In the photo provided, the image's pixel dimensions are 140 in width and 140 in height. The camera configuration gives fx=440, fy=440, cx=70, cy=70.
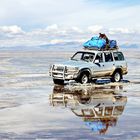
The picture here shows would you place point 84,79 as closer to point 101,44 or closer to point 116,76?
point 101,44

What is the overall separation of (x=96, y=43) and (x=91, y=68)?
2331 millimetres

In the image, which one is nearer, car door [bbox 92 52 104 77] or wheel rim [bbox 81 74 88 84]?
wheel rim [bbox 81 74 88 84]

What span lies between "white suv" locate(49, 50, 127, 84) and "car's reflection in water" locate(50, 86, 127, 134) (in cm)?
190

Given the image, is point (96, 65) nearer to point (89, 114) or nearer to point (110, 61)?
point (110, 61)

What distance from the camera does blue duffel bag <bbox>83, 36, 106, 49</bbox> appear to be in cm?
2821

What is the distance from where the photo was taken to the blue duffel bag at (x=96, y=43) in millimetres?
28206

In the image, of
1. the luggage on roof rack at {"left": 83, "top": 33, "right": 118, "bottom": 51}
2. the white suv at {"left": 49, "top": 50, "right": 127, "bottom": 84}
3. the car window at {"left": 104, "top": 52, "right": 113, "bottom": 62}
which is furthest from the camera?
the luggage on roof rack at {"left": 83, "top": 33, "right": 118, "bottom": 51}

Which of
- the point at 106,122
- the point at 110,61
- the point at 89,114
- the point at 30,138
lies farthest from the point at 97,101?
the point at 110,61

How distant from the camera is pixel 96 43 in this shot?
93.2ft

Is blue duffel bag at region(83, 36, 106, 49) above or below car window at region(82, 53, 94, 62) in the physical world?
above

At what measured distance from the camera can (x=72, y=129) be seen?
41.1ft

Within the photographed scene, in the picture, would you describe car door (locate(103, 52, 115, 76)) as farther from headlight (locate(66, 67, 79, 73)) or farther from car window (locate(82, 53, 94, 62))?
headlight (locate(66, 67, 79, 73))

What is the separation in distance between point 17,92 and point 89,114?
322 inches

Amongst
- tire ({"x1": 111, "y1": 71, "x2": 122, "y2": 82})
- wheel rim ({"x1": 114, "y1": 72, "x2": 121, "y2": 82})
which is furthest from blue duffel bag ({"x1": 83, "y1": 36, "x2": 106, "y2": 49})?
wheel rim ({"x1": 114, "y1": 72, "x2": 121, "y2": 82})
